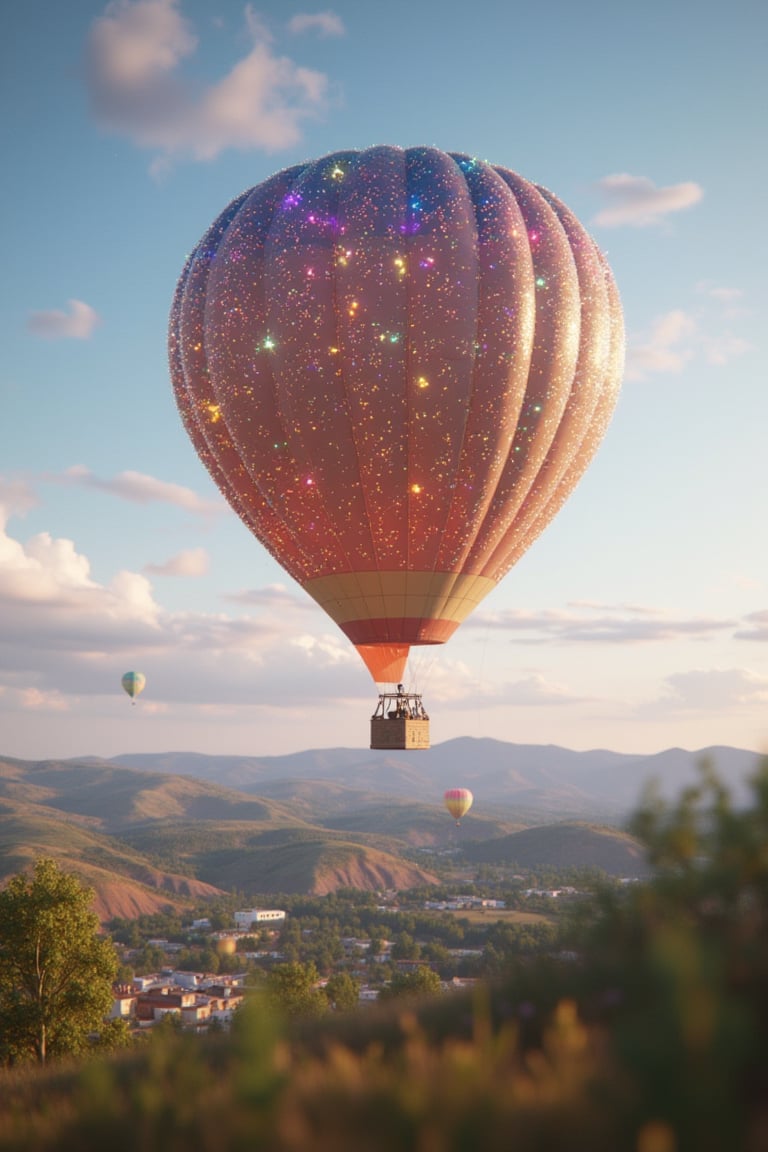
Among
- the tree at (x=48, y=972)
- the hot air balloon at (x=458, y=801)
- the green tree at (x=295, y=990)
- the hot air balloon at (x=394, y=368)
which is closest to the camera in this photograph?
the tree at (x=48, y=972)

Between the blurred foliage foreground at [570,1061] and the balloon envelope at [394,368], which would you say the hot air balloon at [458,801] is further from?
the blurred foliage foreground at [570,1061]

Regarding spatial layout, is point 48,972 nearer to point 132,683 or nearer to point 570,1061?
point 570,1061

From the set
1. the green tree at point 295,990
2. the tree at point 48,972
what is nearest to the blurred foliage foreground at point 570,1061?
the tree at point 48,972

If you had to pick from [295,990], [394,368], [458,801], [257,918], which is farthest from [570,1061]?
[257,918]

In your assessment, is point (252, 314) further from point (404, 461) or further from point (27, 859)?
point (27, 859)

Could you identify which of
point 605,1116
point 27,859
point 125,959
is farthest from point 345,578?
point 27,859

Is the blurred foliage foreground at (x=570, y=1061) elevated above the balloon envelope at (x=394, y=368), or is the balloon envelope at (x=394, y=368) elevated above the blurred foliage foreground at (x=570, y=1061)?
the balloon envelope at (x=394, y=368)
